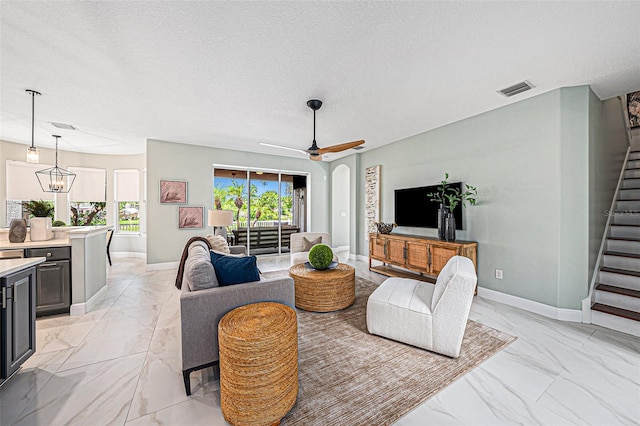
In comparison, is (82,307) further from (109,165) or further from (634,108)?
(634,108)

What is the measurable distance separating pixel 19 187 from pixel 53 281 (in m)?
4.41

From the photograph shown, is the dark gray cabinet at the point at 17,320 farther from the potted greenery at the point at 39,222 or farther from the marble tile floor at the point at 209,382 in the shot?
the potted greenery at the point at 39,222

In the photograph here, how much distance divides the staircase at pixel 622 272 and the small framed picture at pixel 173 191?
6.80 metres

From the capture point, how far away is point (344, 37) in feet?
6.77

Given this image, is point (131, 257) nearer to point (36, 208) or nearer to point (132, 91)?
point (36, 208)

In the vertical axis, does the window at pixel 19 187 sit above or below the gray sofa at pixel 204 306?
above

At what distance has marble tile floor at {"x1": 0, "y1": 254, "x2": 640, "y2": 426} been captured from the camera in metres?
1.56

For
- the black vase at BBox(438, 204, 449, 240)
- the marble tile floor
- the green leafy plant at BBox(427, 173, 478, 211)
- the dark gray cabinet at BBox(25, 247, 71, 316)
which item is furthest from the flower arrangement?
the dark gray cabinet at BBox(25, 247, 71, 316)

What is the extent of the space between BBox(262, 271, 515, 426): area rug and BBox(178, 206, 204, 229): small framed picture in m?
3.92

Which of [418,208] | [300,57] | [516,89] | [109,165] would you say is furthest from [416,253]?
[109,165]

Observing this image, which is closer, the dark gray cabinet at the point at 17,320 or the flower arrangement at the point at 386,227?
the dark gray cabinet at the point at 17,320

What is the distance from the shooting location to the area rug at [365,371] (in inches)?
62.0

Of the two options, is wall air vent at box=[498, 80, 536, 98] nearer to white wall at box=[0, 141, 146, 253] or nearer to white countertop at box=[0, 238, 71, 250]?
white countertop at box=[0, 238, 71, 250]

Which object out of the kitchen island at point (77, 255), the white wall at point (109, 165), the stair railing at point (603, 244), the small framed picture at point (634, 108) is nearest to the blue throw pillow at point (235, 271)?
the kitchen island at point (77, 255)
